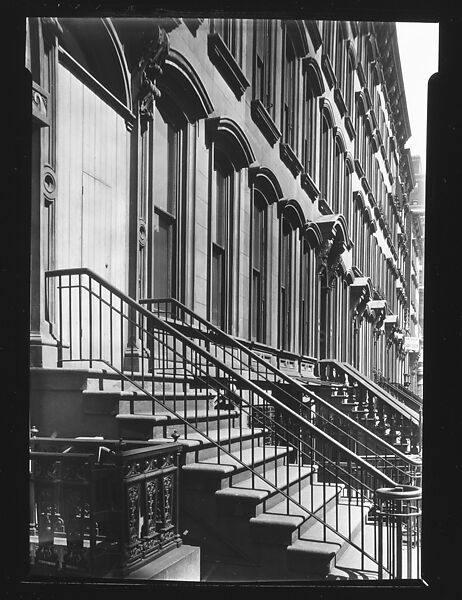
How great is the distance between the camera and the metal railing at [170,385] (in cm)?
515

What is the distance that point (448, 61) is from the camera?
5.06 meters

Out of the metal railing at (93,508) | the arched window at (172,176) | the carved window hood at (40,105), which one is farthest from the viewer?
the arched window at (172,176)

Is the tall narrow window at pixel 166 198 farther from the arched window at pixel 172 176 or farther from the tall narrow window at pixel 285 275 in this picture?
the tall narrow window at pixel 285 275

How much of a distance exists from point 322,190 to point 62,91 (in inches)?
96.7

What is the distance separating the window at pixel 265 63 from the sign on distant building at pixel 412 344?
88.1 inches

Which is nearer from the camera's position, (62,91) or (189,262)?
(62,91)

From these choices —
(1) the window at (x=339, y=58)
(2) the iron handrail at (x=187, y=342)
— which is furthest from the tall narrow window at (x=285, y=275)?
(1) the window at (x=339, y=58)

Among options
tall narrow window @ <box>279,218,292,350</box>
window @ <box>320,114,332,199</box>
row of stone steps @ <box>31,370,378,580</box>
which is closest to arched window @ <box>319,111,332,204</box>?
window @ <box>320,114,332,199</box>

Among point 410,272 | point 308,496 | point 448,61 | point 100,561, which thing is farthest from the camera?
point 308,496

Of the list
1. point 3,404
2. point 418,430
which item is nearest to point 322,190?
point 418,430

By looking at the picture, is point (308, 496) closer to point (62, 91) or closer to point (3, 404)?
point (3, 404)

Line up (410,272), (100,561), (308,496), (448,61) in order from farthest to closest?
(308,496) < (410,272) < (448,61) < (100,561)

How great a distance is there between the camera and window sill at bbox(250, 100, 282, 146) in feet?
19.2

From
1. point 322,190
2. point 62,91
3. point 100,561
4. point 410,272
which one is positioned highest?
point 62,91
